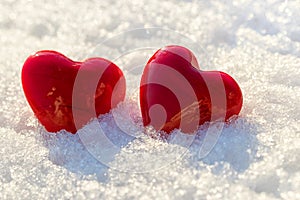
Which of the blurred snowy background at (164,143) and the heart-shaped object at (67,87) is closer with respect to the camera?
the blurred snowy background at (164,143)

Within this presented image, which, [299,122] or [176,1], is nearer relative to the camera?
[299,122]

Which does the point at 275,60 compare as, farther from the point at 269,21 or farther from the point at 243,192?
the point at 243,192

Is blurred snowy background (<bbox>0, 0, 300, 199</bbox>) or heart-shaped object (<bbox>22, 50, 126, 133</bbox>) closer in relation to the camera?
blurred snowy background (<bbox>0, 0, 300, 199</bbox>)

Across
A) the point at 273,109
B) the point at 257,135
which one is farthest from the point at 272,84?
the point at 257,135
